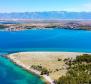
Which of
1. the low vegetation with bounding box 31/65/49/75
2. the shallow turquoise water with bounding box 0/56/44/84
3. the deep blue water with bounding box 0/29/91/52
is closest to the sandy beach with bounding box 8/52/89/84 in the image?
the low vegetation with bounding box 31/65/49/75

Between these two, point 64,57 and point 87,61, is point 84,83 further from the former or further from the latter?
point 64,57

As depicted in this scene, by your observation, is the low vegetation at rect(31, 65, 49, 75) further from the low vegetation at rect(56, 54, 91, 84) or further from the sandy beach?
the low vegetation at rect(56, 54, 91, 84)

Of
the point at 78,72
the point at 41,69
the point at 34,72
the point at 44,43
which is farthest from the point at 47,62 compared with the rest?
the point at 44,43

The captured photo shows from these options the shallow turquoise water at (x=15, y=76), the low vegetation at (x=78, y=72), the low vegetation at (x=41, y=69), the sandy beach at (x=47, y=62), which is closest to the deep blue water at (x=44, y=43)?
the sandy beach at (x=47, y=62)

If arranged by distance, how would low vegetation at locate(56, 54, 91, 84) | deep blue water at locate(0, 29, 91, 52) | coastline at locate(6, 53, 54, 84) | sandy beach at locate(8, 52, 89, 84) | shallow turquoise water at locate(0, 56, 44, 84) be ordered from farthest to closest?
deep blue water at locate(0, 29, 91, 52), sandy beach at locate(8, 52, 89, 84), shallow turquoise water at locate(0, 56, 44, 84), coastline at locate(6, 53, 54, 84), low vegetation at locate(56, 54, 91, 84)

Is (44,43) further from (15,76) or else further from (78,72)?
(78,72)

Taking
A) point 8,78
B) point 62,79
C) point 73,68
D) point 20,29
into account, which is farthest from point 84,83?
point 20,29

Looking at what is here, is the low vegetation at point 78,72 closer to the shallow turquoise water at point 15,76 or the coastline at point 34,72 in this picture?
the coastline at point 34,72

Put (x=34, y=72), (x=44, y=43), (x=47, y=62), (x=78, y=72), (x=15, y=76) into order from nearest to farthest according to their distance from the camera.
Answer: (x=78, y=72), (x=15, y=76), (x=34, y=72), (x=47, y=62), (x=44, y=43)

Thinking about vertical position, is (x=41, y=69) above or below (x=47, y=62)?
above
